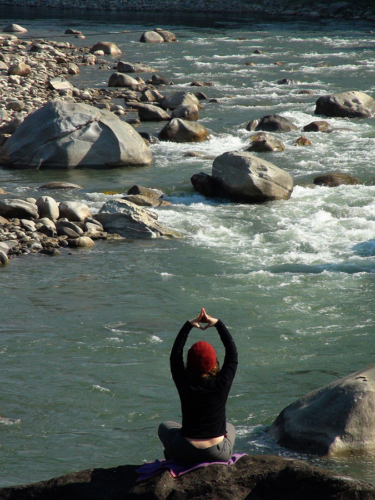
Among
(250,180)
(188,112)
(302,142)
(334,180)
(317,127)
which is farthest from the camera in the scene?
(188,112)

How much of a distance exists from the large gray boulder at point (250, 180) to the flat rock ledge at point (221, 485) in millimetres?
10186

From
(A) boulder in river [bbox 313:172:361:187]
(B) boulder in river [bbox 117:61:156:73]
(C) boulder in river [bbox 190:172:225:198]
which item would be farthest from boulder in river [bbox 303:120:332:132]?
(B) boulder in river [bbox 117:61:156:73]

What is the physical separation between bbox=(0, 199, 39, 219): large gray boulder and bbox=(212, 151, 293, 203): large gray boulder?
14.1 ft

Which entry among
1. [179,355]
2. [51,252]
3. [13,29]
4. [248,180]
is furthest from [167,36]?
[179,355]

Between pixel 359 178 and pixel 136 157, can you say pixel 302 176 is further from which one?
pixel 136 157

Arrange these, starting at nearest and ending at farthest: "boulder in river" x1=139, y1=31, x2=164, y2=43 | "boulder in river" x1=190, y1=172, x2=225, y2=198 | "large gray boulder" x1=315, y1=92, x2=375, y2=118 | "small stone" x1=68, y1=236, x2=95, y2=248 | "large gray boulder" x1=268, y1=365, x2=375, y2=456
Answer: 1. "large gray boulder" x1=268, y1=365, x2=375, y2=456
2. "small stone" x1=68, y1=236, x2=95, y2=248
3. "boulder in river" x1=190, y1=172, x2=225, y2=198
4. "large gray boulder" x1=315, y1=92, x2=375, y2=118
5. "boulder in river" x1=139, y1=31, x2=164, y2=43

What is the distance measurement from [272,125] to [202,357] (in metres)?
16.9

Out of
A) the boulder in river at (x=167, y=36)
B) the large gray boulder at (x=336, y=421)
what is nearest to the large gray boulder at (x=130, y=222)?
the large gray boulder at (x=336, y=421)

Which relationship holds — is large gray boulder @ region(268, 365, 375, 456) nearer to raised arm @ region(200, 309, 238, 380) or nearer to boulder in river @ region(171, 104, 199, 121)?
raised arm @ region(200, 309, 238, 380)

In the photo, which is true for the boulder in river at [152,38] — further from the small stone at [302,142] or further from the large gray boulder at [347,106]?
the small stone at [302,142]

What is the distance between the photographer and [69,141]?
16.1 m

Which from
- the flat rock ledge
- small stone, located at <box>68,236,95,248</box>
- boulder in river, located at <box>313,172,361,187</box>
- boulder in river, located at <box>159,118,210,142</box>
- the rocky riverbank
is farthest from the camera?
the rocky riverbank

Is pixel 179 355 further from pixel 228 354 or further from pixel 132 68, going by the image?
pixel 132 68

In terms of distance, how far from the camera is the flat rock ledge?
12.9 feet
